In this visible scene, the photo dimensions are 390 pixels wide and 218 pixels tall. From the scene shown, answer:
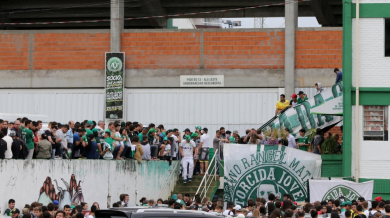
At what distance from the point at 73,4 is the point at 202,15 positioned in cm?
700

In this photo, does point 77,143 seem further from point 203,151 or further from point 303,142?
point 303,142

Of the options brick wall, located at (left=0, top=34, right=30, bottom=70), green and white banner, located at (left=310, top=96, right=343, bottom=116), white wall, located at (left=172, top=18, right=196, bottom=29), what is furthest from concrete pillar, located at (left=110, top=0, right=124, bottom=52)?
white wall, located at (left=172, top=18, right=196, bottom=29)

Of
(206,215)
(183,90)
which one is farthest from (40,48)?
(206,215)

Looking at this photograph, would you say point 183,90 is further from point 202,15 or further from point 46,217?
point 46,217

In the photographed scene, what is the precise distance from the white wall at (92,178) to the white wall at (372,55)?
7.33 m

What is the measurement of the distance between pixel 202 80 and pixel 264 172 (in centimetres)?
946

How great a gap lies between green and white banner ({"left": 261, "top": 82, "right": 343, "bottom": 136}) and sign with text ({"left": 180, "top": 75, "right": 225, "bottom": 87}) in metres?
5.96

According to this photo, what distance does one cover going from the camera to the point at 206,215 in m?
10.8

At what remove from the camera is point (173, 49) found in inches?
1261

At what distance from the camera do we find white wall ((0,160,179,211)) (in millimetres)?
A: 16875

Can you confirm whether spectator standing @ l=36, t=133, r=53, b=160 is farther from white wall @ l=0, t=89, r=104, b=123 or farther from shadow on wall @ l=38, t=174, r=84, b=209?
white wall @ l=0, t=89, r=104, b=123

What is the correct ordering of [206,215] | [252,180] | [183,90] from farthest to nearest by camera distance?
[183,90], [252,180], [206,215]

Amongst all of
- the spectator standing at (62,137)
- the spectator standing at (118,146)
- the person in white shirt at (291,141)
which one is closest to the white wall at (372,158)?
the person in white shirt at (291,141)

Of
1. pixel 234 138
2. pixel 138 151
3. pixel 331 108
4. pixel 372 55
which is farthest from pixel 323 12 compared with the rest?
pixel 138 151
